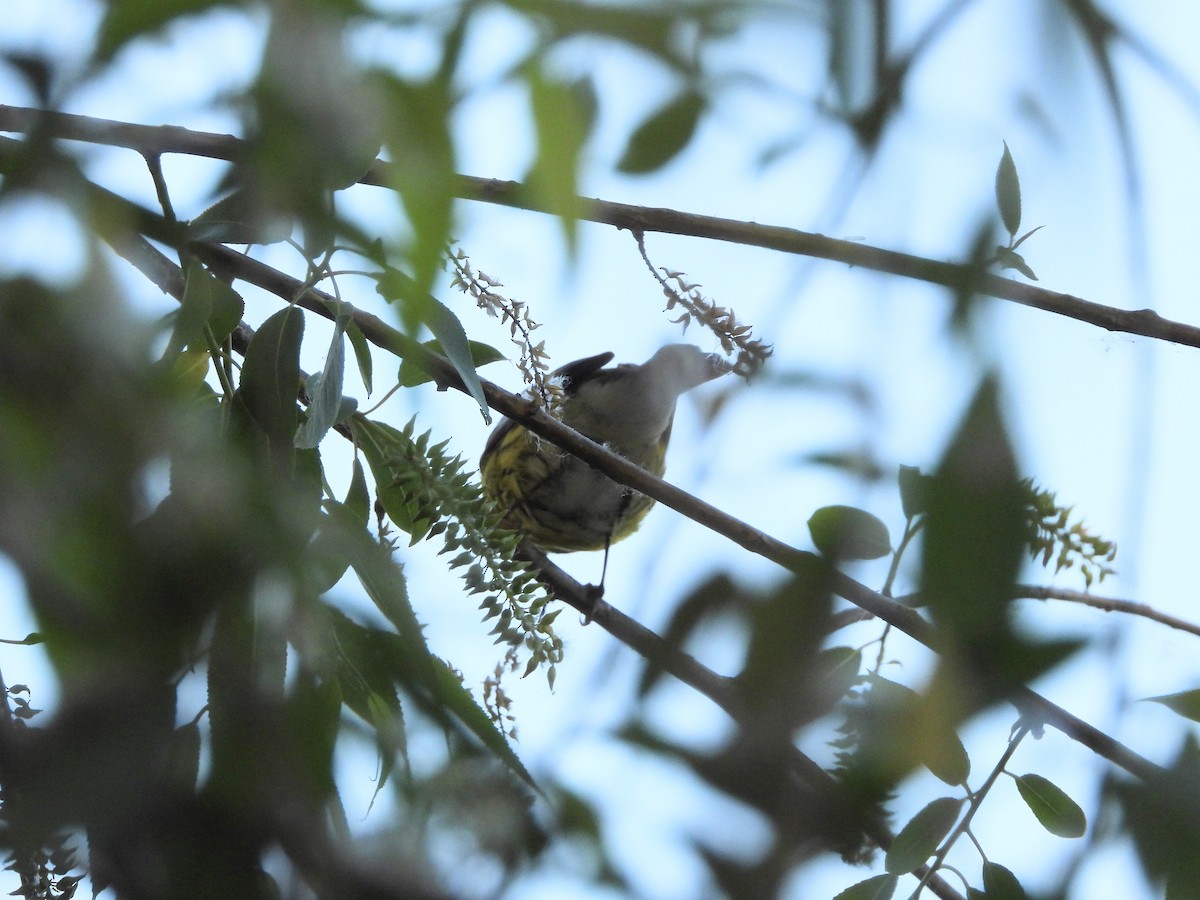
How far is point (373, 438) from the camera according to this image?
3.14 ft

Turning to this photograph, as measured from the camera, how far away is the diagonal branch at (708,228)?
36 cm

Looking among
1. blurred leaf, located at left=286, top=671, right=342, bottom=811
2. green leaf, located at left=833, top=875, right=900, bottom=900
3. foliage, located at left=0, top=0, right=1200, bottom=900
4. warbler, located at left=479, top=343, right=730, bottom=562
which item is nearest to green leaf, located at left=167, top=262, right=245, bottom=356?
foliage, located at left=0, top=0, right=1200, bottom=900

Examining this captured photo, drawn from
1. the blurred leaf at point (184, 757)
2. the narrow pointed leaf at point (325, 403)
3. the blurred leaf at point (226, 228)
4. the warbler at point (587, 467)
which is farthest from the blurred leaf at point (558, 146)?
the warbler at point (587, 467)

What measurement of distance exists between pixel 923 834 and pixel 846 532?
11.9 inches

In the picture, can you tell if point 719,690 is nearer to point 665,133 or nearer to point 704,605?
point 704,605

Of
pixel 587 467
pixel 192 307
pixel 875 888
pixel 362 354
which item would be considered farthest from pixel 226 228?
pixel 587 467

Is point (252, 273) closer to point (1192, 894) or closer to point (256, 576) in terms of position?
point (256, 576)

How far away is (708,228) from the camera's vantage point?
29.7 inches

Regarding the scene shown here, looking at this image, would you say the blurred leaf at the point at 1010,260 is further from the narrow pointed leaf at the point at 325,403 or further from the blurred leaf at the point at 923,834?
the narrow pointed leaf at the point at 325,403

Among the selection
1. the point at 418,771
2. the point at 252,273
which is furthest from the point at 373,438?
the point at 418,771

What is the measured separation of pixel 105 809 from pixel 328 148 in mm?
210

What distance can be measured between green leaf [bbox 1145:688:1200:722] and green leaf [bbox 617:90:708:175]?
0.43 meters

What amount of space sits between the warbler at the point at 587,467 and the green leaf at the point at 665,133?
5.09 feet

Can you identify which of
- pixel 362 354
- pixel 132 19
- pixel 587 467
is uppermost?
pixel 587 467
